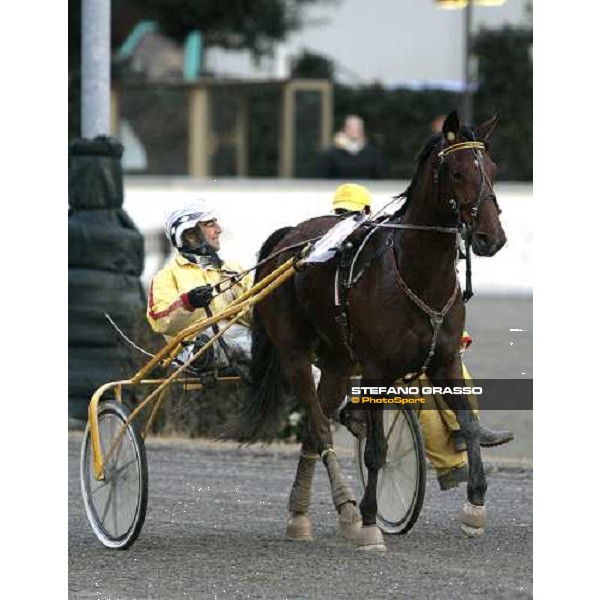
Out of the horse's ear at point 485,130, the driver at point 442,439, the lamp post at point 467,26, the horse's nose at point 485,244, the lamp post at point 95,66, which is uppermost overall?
the lamp post at point 467,26

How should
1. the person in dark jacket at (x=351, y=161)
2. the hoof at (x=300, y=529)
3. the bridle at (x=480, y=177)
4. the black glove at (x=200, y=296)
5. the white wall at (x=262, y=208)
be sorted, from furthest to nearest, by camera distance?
the white wall at (x=262, y=208) → the person in dark jacket at (x=351, y=161) → the hoof at (x=300, y=529) → the black glove at (x=200, y=296) → the bridle at (x=480, y=177)

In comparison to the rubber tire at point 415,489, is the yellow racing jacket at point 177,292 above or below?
above

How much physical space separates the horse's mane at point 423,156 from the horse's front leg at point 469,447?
2.11ft

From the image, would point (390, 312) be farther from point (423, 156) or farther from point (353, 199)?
point (353, 199)

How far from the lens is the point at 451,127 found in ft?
24.5

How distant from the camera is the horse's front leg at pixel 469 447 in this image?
773 centimetres

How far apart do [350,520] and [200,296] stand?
1.14 m

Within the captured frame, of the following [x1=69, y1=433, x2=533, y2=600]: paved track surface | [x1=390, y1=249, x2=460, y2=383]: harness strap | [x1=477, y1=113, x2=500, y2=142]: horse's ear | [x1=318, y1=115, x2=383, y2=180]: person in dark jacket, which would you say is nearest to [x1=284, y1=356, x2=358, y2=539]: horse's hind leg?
[x1=69, y1=433, x2=533, y2=600]: paved track surface

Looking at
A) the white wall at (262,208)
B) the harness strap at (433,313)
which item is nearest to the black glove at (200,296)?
the harness strap at (433,313)

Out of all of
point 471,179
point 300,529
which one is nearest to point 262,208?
point 300,529

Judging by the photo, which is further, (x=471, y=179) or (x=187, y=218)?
(x=187, y=218)

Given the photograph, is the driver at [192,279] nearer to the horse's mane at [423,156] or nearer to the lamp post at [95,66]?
the horse's mane at [423,156]

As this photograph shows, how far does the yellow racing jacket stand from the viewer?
8.69 metres
